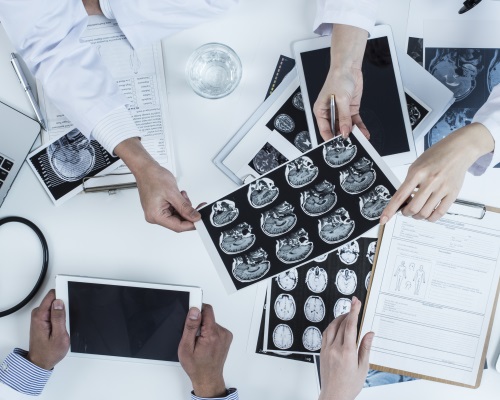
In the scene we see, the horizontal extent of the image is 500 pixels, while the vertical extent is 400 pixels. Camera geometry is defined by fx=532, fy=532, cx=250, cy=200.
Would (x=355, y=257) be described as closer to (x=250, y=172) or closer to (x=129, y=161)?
(x=250, y=172)

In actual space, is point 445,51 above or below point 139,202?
above

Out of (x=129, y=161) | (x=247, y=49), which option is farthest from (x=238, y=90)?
(x=129, y=161)

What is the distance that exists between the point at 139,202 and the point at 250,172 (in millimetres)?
230

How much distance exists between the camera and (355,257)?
1.06 metres

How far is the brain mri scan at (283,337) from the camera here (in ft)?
3.47

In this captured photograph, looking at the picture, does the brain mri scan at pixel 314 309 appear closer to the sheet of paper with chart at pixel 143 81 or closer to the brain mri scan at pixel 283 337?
the brain mri scan at pixel 283 337

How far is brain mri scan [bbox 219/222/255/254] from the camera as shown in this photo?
0.93m

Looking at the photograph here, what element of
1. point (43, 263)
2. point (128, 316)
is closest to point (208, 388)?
point (128, 316)

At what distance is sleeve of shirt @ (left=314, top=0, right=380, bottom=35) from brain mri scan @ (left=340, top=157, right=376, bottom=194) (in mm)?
264

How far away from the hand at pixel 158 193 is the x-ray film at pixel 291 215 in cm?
3

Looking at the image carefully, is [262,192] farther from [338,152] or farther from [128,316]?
[128,316]

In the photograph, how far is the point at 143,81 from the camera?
1.06 meters

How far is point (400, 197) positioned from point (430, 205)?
62 mm

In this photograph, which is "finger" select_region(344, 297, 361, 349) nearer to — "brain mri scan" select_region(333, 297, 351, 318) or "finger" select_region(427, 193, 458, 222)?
"brain mri scan" select_region(333, 297, 351, 318)
